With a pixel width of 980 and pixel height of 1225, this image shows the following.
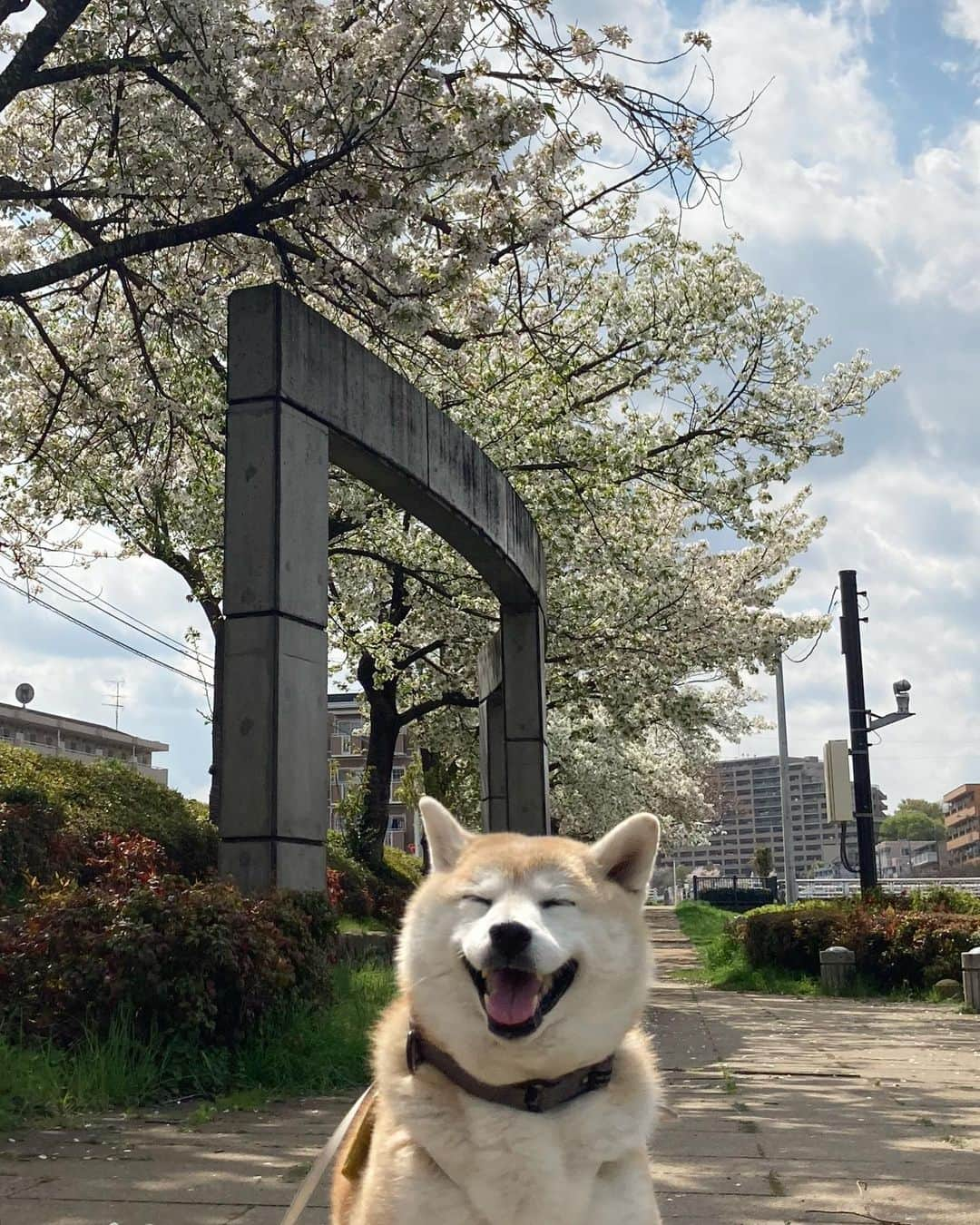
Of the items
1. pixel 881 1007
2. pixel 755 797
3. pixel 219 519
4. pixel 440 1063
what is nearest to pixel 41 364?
pixel 219 519

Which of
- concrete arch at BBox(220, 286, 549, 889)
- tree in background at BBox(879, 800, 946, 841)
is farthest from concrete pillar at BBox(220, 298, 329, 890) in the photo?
tree in background at BBox(879, 800, 946, 841)

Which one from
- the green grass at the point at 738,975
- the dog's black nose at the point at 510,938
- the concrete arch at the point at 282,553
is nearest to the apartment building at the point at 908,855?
the green grass at the point at 738,975

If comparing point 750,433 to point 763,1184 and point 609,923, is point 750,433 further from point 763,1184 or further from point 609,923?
point 609,923

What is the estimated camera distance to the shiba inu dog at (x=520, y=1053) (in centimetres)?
254

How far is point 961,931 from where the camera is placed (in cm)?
1552

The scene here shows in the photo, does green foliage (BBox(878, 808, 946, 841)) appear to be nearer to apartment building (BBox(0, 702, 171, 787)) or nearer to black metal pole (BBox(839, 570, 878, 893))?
apartment building (BBox(0, 702, 171, 787))

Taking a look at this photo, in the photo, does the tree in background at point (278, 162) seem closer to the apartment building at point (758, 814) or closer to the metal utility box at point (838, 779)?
the metal utility box at point (838, 779)

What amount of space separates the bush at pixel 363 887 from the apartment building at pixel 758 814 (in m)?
53.2

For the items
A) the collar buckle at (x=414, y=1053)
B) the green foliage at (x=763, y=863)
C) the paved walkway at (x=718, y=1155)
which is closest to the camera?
the collar buckle at (x=414, y=1053)

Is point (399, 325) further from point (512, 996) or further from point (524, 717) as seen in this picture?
point (512, 996)

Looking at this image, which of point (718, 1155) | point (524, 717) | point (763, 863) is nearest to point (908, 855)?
point (763, 863)

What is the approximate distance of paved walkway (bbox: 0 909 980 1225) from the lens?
14.5 ft

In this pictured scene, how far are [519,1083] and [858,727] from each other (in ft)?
66.6

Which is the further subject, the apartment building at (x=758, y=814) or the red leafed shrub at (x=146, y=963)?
the apartment building at (x=758, y=814)
